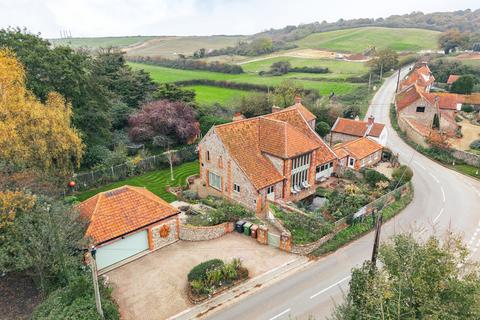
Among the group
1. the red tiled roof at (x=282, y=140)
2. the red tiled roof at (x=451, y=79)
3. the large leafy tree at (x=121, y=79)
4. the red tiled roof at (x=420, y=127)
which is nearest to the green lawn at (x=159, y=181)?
the red tiled roof at (x=282, y=140)

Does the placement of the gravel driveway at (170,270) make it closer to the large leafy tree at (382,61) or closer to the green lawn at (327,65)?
the green lawn at (327,65)

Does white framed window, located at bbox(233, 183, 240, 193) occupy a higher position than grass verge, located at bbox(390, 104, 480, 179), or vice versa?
white framed window, located at bbox(233, 183, 240, 193)

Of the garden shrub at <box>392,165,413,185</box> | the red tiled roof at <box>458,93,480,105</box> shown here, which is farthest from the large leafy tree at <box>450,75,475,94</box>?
the garden shrub at <box>392,165,413,185</box>

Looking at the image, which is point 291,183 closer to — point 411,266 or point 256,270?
point 256,270

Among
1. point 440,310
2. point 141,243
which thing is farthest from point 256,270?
point 440,310

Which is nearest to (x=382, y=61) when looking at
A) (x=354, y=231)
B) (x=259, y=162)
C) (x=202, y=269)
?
(x=259, y=162)

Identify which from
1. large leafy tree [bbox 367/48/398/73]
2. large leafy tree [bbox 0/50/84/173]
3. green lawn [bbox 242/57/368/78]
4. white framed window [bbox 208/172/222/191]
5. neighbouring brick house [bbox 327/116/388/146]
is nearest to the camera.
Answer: large leafy tree [bbox 0/50/84/173]

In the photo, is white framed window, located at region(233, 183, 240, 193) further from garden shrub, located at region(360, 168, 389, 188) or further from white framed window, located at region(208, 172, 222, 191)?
garden shrub, located at region(360, 168, 389, 188)
